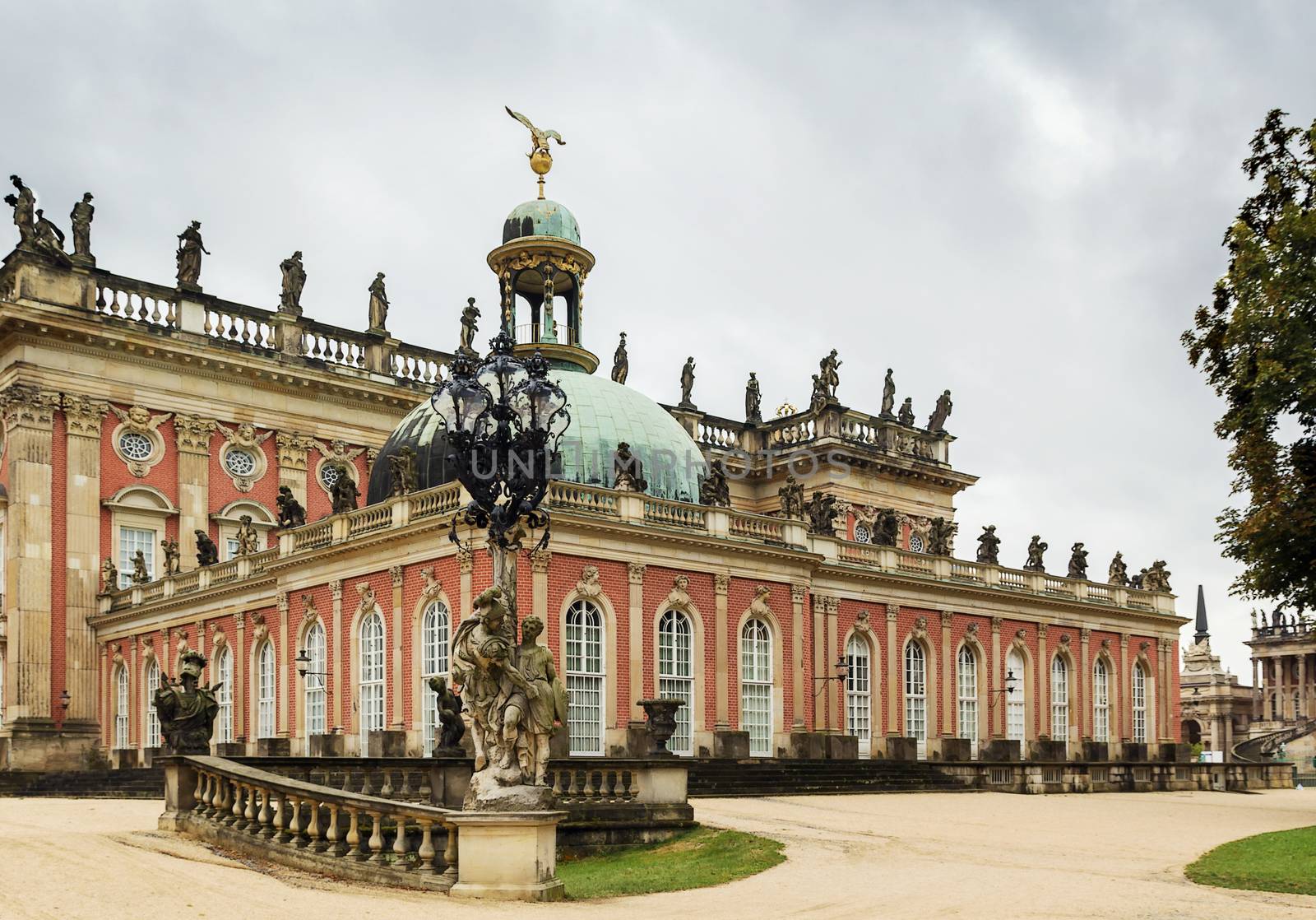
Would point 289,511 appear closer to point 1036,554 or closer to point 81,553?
point 81,553

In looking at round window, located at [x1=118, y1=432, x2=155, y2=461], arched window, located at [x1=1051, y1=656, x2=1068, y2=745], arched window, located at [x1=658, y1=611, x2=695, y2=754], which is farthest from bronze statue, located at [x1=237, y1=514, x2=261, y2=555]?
arched window, located at [x1=1051, y1=656, x2=1068, y2=745]

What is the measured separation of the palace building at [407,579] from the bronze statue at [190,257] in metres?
0.13

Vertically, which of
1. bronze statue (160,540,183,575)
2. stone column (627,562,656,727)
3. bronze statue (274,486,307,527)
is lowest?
stone column (627,562,656,727)

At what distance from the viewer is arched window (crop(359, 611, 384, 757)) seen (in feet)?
111

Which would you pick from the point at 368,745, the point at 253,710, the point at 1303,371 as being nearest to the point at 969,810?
the point at 1303,371

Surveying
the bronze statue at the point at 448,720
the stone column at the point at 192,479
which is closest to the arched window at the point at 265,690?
the stone column at the point at 192,479

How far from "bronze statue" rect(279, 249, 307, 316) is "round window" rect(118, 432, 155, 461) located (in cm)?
623

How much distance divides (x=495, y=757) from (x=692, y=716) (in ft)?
59.8

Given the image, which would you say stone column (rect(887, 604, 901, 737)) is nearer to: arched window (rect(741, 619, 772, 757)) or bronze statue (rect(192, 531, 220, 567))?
arched window (rect(741, 619, 772, 757))

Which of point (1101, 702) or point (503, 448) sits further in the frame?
point (1101, 702)

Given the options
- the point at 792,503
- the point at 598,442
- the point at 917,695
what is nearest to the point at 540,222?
the point at 598,442

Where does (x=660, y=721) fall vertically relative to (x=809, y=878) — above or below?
above

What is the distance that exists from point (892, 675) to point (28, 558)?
79.2ft

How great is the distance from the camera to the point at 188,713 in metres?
24.4
